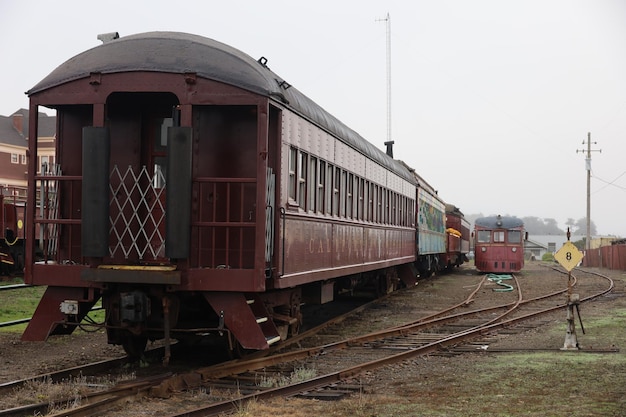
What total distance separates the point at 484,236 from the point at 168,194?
99.3 ft

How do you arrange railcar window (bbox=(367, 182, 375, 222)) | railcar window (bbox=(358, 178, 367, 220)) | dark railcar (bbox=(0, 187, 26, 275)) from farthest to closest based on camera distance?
1. dark railcar (bbox=(0, 187, 26, 275))
2. railcar window (bbox=(367, 182, 375, 222))
3. railcar window (bbox=(358, 178, 367, 220))

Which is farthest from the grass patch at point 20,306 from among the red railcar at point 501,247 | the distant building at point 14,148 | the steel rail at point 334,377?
the distant building at point 14,148

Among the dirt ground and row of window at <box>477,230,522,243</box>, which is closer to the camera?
the dirt ground

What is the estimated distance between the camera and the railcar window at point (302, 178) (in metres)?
10.3

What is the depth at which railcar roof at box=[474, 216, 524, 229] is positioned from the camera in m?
36.6

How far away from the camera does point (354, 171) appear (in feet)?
46.0

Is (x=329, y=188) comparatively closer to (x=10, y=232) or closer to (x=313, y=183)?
(x=313, y=183)

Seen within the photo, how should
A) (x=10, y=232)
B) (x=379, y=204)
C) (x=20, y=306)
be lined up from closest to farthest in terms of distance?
(x=20, y=306) < (x=379, y=204) < (x=10, y=232)

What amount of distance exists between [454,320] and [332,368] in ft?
22.2

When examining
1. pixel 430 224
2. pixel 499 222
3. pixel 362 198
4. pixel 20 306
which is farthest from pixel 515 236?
pixel 20 306

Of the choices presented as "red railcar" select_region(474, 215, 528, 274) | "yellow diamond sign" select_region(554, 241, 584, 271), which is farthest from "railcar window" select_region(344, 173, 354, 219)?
"red railcar" select_region(474, 215, 528, 274)

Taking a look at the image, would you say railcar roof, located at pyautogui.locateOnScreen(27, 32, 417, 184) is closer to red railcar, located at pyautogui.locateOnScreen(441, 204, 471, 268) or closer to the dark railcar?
the dark railcar

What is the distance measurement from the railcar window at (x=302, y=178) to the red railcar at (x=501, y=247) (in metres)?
27.5

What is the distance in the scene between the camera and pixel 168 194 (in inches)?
331
